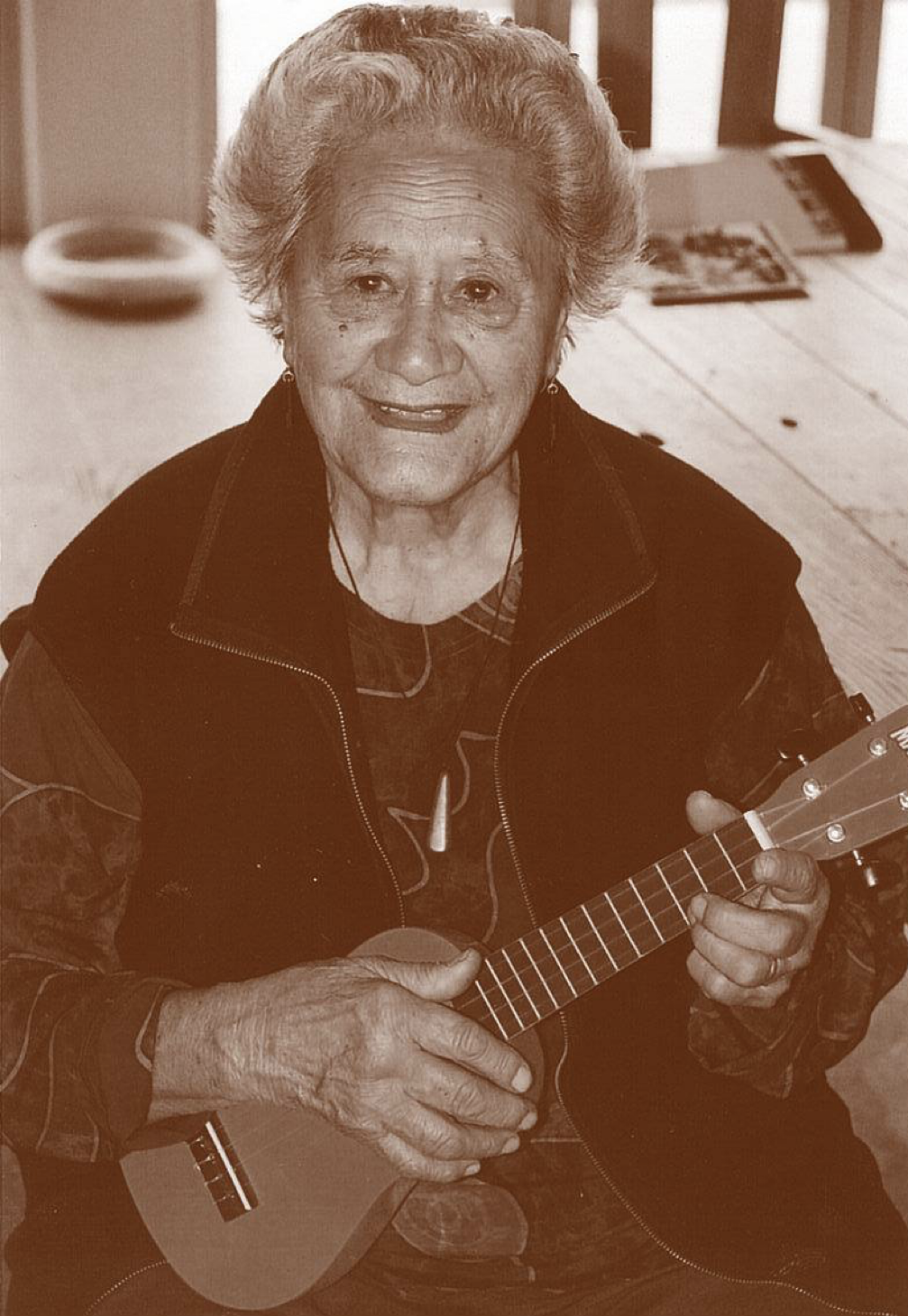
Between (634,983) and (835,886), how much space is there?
7.2 inches

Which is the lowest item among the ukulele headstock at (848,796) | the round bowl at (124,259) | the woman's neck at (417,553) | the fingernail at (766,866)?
the fingernail at (766,866)

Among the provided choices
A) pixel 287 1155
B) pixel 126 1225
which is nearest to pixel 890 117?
pixel 287 1155

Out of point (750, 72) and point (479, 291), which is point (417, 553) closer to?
point (479, 291)

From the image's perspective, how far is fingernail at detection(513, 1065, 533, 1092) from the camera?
1.23 m

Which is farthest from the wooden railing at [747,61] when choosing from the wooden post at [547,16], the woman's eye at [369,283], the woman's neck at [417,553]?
the woman's neck at [417,553]

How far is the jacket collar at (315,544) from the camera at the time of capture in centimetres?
130

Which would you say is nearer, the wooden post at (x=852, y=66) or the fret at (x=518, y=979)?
the fret at (x=518, y=979)

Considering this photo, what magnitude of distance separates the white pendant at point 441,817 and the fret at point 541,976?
0.35ft

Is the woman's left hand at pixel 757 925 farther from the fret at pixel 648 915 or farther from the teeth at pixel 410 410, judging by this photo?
the teeth at pixel 410 410

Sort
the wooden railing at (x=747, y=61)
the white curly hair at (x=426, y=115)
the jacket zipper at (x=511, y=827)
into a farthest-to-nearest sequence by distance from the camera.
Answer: the wooden railing at (x=747, y=61)
the jacket zipper at (x=511, y=827)
the white curly hair at (x=426, y=115)

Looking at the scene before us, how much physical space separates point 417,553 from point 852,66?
0.67 metres

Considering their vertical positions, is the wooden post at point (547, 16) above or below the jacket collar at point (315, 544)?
above

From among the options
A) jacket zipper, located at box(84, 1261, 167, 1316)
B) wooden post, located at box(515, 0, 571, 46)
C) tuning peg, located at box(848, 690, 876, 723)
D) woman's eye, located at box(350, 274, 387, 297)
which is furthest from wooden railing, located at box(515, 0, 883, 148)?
jacket zipper, located at box(84, 1261, 167, 1316)

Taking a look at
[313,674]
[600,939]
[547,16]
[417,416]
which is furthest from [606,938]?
[547,16]
